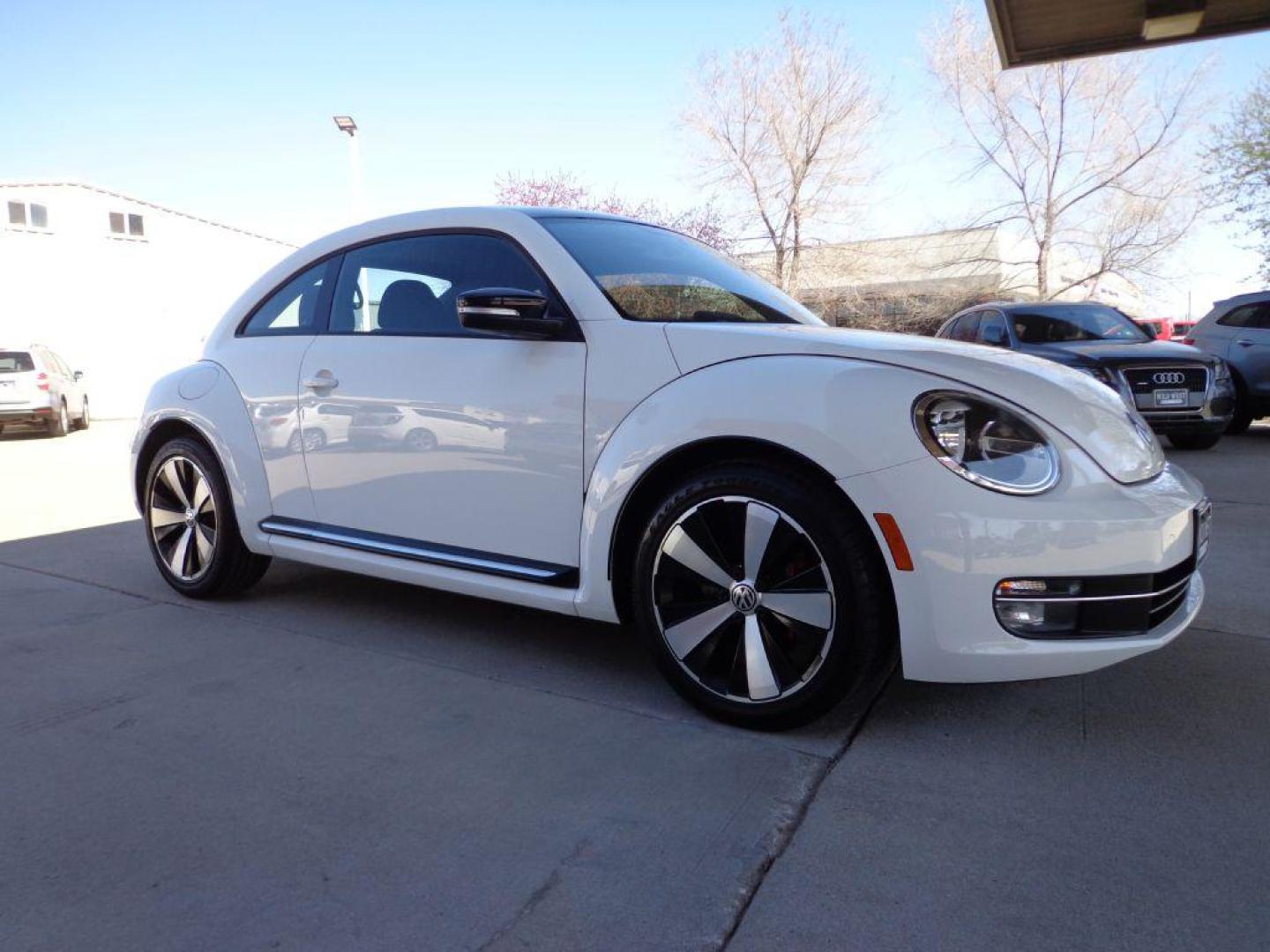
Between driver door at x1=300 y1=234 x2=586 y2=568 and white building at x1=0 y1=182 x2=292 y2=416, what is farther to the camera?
white building at x1=0 y1=182 x2=292 y2=416

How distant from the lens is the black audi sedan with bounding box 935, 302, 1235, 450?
895 cm

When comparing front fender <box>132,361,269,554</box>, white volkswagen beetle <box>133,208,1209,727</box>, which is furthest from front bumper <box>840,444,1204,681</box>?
front fender <box>132,361,269,554</box>

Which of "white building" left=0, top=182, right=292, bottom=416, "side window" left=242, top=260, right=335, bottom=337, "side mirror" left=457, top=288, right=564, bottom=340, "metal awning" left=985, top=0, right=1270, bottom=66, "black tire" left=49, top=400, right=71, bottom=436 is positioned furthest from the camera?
"white building" left=0, top=182, right=292, bottom=416

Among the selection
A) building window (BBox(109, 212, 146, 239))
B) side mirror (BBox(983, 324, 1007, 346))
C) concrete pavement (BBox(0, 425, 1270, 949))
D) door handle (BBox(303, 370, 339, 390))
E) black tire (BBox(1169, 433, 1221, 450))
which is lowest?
black tire (BBox(1169, 433, 1221, 450))

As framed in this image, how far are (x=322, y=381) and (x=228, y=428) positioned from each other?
2.11 ft

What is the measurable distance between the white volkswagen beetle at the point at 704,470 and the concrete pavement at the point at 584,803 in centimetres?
32

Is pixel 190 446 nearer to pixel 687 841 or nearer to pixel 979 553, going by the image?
pixel 687 841

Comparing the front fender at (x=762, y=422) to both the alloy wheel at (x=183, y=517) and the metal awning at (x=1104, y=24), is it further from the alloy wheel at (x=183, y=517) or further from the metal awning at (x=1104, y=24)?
the metal awning at (x=1104, y=24)

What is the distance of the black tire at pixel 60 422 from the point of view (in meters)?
15.9

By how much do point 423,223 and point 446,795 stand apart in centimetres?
218

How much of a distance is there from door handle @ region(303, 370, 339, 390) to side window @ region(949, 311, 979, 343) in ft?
26.4

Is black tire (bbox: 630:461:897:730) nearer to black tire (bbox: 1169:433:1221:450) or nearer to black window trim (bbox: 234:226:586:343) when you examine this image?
black window trim (bbox: 234:226:586:343)

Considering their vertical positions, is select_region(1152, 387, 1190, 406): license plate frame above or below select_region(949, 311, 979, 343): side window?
below

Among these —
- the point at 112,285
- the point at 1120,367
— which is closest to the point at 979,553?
the point at 1120,367
